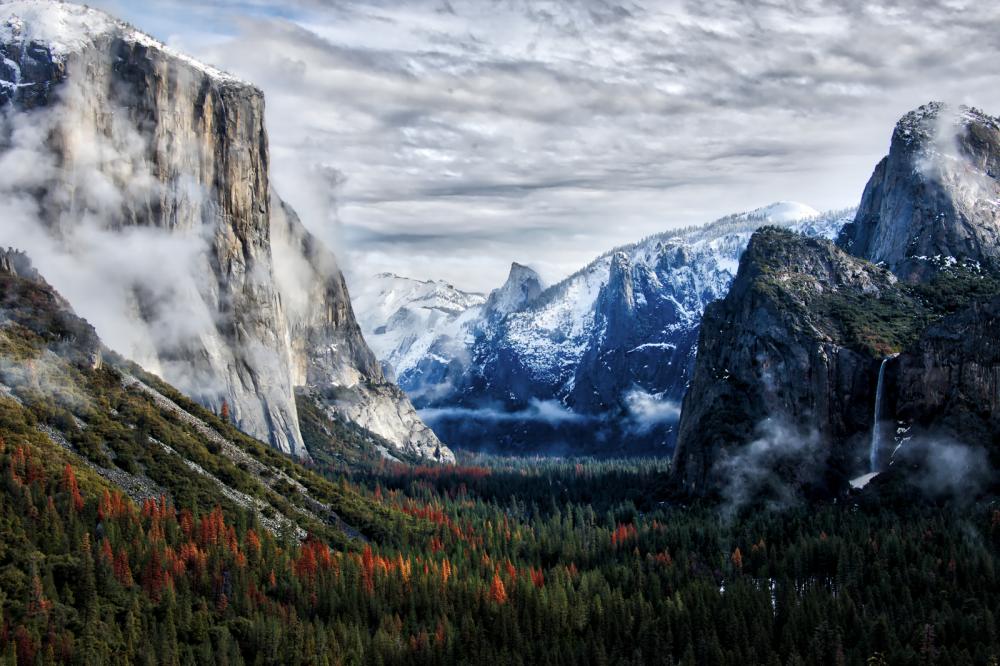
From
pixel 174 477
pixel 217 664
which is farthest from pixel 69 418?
pixel 217 664

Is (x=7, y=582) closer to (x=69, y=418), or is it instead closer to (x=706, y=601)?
(x=69, y=418)

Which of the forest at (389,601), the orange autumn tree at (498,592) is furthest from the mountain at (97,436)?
the orange autumn tree at (498,592)

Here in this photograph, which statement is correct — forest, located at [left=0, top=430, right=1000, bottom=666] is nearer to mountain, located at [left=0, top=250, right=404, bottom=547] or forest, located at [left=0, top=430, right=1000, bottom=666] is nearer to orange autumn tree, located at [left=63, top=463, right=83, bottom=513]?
orange autumn tree, located at [left=63, top=463, right=83, bottom=513]

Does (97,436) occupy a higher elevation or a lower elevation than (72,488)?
higher

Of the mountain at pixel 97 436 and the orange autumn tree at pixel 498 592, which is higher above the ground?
the mountain at pixel 97 436

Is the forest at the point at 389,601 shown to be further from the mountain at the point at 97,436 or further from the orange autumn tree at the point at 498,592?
the mountain at the point at 97,436

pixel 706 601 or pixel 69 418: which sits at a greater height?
pixel 69 418

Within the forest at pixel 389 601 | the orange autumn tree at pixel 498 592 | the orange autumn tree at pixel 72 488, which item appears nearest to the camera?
the forest at pixel 389 601

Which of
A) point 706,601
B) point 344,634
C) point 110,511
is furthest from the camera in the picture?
point 706,601

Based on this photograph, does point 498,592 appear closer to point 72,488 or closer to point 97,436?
point 72,488

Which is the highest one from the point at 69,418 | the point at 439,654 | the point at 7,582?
the point at 69,418

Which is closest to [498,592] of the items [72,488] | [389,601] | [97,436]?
[389,601]
